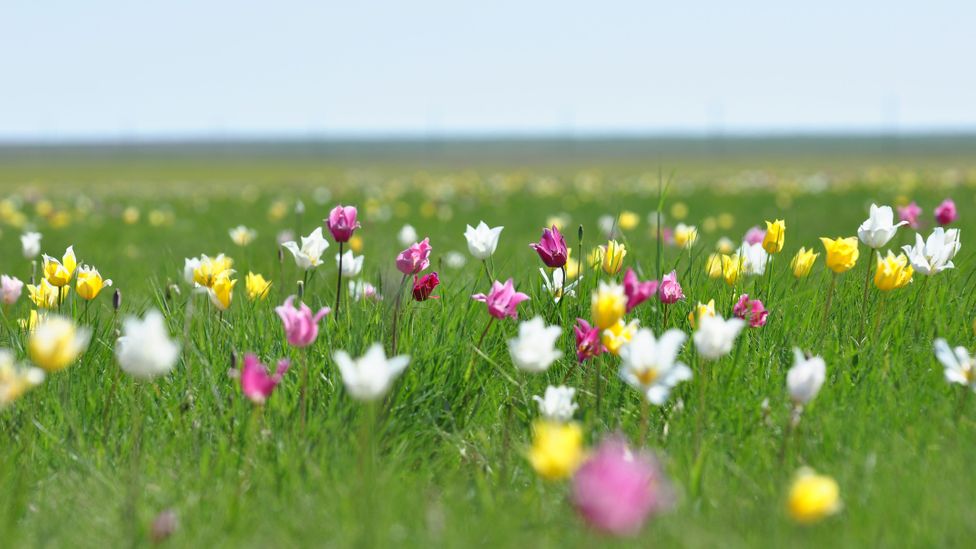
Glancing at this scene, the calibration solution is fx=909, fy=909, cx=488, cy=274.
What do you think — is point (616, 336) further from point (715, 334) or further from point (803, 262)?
point (803, 262)

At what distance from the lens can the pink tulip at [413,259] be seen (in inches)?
104

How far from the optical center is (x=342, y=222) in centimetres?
274

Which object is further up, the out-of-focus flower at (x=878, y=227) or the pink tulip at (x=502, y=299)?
the out-of-focus flower at (x=878, y=227)

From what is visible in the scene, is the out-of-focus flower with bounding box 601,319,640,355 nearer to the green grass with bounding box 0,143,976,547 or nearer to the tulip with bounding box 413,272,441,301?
the green grass with bounding box 0,143,976,547

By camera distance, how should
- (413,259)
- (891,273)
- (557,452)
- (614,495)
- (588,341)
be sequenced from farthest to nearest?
(413,259)
(891,273)
(588,341)
(557,452)
(614,495)

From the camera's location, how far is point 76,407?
2469 mm

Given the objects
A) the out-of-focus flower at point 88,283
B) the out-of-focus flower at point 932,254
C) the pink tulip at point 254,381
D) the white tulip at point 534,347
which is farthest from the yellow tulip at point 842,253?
the out-of-focus flower at point 88,283

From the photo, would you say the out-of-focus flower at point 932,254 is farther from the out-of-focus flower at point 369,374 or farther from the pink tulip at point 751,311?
the out-of-focus flower at point 369,374

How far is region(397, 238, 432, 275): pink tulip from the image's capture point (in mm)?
2637

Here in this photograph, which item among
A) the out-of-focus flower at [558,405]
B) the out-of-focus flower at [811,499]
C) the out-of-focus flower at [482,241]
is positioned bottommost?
the out-of-focus flower at [558,405]

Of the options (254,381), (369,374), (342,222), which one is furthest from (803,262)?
(254,381)

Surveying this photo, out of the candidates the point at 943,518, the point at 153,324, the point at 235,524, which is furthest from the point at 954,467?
the point at 153,324

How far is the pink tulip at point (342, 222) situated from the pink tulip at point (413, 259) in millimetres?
203

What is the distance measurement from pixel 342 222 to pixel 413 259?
265mm
